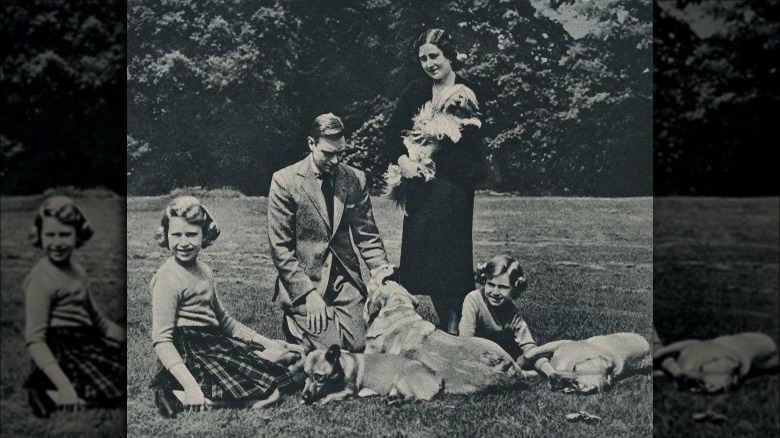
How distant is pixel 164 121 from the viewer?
630 cm

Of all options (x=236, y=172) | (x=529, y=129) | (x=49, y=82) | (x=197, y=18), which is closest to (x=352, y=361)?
(x=236, y=172)

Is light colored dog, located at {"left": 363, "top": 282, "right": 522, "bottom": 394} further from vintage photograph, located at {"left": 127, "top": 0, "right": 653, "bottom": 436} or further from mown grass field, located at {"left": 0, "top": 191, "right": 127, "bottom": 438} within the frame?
mown grass field, located at {"left": 0, "top": 191, "right": 127, "bottom": 438}

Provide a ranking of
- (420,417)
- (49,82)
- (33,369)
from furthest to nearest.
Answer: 1. (49,82)
2. (33,369)
3. (420,417)

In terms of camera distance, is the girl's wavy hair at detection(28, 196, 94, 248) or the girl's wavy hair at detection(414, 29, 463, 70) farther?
the girl's wavy hair at detection(28, 196, 94, 248)

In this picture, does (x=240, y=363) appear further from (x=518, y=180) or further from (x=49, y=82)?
(x=49, y=82)

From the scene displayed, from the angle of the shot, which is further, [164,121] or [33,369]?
[33,369]

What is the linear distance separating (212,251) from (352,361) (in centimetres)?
111

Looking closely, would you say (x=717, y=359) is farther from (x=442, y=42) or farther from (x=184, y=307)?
(x=184, y=307)

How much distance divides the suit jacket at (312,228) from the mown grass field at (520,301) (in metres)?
0.09

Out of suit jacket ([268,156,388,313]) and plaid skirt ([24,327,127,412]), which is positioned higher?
suit jacket ([268,156,388,313])

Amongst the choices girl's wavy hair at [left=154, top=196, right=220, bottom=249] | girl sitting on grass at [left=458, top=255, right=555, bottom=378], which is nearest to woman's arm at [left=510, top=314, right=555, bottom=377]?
girl sitting on grass at [left=458, top=255, right=555, bottom=378]

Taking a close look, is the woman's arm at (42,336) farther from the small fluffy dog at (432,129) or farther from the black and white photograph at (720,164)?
the black and white photograph at (720,164)

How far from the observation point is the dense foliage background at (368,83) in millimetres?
6223

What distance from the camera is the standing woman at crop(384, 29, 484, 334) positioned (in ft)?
20.4
